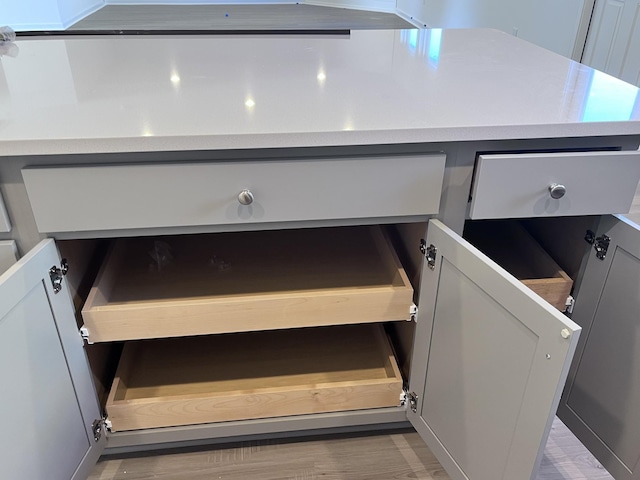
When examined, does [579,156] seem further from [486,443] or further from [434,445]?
[434,445]

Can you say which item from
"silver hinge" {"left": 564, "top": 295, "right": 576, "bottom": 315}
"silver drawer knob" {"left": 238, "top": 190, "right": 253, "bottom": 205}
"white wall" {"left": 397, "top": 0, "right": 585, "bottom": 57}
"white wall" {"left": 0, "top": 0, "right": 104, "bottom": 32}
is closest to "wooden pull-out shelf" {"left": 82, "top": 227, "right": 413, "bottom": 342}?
"silver drawer knob" {"left": 238, "top": 190, "right": 253, "bottom": 205}

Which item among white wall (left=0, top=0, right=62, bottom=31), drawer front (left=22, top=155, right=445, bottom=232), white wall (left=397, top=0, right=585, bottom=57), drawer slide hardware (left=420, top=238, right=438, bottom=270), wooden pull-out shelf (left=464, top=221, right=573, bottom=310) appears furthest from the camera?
white wall (left=0, top=0, right=62, bottom=31)

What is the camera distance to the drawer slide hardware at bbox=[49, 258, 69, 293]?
2.73 feet

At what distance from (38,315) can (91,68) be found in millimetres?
551

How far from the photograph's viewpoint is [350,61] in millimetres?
1159

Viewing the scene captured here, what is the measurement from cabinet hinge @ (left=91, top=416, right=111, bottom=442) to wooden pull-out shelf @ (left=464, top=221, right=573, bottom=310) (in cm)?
90

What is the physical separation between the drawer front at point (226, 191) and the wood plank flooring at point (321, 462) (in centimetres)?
61

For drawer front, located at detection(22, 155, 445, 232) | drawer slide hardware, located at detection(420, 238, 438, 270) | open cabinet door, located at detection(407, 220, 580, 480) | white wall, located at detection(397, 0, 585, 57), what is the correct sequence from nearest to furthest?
1. open cabinet door, located at detection(407, 220, 580, 480)
2. drawer front, located at detection(22, 155, 445, 232)
3. drawer slide hardware, located at detection(420, 238, 438, 270)
4. white wall, located at detection(397, 0, 585, 57)

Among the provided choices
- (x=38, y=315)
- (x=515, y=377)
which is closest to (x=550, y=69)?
(x=515, y=377)

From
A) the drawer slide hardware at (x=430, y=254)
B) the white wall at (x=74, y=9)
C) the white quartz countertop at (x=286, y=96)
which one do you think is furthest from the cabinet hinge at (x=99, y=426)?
the white wall at (x=74, y=9)

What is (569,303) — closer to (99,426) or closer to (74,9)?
(99,426)

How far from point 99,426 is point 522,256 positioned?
1.01 metres

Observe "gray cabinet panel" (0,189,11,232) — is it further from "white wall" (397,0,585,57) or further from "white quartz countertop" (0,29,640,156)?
"white wall" (397,0,585,57)

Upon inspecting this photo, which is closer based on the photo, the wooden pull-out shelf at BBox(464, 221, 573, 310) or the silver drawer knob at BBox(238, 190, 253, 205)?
the silver drawer knob at BBox(238, 190, 253, 205)
